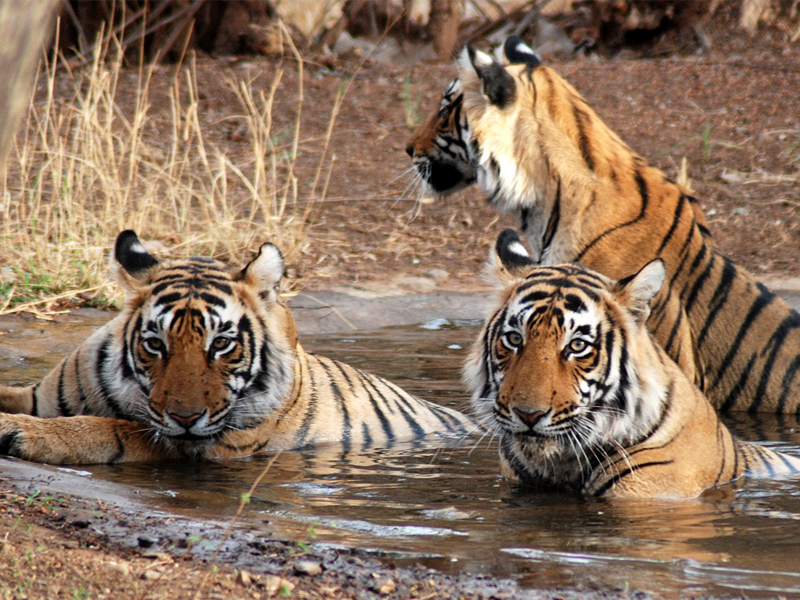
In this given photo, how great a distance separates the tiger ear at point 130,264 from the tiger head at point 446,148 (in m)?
2.00

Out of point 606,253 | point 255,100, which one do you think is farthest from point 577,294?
point 255,100

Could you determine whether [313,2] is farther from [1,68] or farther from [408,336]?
[1,68]

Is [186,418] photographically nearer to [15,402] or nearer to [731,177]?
[15,402]

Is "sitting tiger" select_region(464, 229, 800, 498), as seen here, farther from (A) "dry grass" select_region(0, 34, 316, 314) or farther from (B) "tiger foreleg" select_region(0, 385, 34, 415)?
(A) "dry grass" select_region(0, 34, 316, 314)

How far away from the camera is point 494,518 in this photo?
12.1 ft

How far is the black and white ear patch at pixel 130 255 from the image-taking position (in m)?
4.39

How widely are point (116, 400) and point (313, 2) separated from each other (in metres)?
9.46

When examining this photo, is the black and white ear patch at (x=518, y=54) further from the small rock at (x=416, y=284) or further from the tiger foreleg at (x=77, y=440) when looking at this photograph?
the tiger foreleg at (x=77, y=440)

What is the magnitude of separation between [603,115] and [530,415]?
8.17 m

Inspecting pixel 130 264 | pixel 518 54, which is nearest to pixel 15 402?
pixel 130 264

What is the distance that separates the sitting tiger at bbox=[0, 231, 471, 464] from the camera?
4086 millimetres

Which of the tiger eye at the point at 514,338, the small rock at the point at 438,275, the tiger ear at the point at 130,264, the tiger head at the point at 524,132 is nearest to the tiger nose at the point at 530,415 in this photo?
the tiger eye at the point at 514,338

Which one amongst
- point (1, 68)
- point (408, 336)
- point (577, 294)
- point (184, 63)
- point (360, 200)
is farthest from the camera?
point (184, 63)

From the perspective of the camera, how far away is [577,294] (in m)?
3.78
